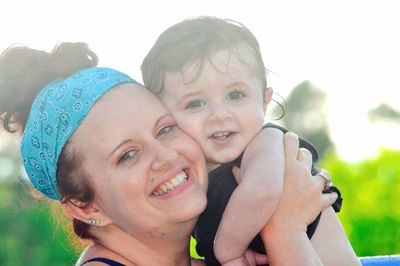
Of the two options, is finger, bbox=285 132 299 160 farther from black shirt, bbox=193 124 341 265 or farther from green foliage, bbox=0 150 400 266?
green foliage, bbox=0 150 400 266

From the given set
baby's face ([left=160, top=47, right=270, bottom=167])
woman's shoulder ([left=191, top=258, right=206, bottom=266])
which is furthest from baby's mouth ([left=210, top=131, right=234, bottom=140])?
woman's shoulder ([left=191, top=258, right=206, bottom=266])

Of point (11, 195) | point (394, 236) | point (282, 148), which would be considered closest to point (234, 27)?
point (282, 148)

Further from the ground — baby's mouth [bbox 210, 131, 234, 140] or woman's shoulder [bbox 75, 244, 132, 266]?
baby's mouth [bbox 210, 131, 234, 140]

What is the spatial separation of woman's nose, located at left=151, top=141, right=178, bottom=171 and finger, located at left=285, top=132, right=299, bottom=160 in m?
0.50

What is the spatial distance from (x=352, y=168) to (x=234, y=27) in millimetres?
A: 6051

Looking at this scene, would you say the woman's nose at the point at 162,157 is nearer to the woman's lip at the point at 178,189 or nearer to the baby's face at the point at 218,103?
the woman's lip at the point at 178,189

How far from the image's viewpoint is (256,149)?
3.47 metres

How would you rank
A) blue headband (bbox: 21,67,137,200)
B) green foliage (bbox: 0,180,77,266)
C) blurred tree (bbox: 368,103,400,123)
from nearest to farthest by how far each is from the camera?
1. blue headband (bbox: 21,67,137,200)
2. green foliage (bbox: 0,180,77,266)
3. blurred tree (bbox: 368,103,400,123)

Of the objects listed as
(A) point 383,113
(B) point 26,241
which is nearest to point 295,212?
(B) point 26,241

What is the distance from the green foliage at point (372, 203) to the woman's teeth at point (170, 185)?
560 centimetres

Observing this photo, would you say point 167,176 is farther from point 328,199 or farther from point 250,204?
point 328,199

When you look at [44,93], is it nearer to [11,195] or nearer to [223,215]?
[223,215]

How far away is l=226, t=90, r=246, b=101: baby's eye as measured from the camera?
3615 mm

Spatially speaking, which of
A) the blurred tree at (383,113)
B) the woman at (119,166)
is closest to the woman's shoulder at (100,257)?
the woman at (119,166)
